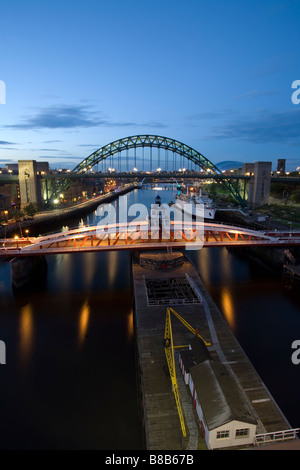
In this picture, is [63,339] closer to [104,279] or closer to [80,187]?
[104,279]

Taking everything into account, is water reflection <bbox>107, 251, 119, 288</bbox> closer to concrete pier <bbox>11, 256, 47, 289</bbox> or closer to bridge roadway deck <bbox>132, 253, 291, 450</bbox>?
concrete pier <bbox>11, 256, 47, 289</bbox>

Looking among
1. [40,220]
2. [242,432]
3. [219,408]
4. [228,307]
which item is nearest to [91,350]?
[219,408]

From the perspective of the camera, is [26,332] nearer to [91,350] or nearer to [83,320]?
[83,320]

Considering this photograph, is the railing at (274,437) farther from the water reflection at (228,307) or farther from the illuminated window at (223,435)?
the water reflection at (228,307)

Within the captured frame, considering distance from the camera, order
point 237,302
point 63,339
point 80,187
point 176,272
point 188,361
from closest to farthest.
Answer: point 188,361, point 63,339, point 237,302, point 176,272, point 80,187

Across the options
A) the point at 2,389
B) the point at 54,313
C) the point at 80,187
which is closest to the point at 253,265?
the point at 54,313

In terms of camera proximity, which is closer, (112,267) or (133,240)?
(133,240)

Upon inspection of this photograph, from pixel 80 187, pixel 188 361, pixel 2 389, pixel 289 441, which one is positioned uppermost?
pixel 80 187
